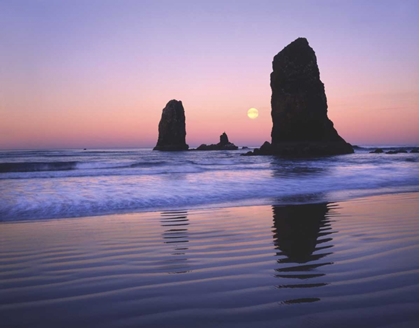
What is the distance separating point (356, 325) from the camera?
5.91 ft

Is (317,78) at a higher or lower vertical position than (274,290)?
higher

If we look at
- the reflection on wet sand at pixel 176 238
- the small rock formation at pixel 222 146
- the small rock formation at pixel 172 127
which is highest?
the small rock formation at pixel 172 127

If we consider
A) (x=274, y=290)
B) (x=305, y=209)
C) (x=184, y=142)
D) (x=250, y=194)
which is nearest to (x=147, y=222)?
(x=305, y=209)

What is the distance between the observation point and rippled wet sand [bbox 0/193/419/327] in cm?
198

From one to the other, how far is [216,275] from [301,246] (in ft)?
4.41

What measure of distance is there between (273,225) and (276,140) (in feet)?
141

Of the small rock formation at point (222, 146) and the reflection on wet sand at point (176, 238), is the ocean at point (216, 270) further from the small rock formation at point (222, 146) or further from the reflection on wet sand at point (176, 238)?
the small rock formation at point (222, 146)

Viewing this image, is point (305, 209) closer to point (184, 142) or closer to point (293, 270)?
point (293, 270)

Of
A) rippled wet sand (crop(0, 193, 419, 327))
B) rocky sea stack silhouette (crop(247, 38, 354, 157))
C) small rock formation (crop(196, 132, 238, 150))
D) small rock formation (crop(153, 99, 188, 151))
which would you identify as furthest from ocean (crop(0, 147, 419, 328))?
small rock formation (crop(196, 132, 238, 150))

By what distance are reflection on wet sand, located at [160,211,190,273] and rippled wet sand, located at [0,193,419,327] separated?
18mm

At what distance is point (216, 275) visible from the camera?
2.77 meters

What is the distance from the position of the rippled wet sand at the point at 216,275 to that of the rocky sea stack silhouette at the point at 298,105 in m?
39.5

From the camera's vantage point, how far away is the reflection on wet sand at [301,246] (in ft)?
8.58

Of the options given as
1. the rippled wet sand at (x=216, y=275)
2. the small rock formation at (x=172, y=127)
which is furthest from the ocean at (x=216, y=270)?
the small rock formation at (x=172, y=127)
